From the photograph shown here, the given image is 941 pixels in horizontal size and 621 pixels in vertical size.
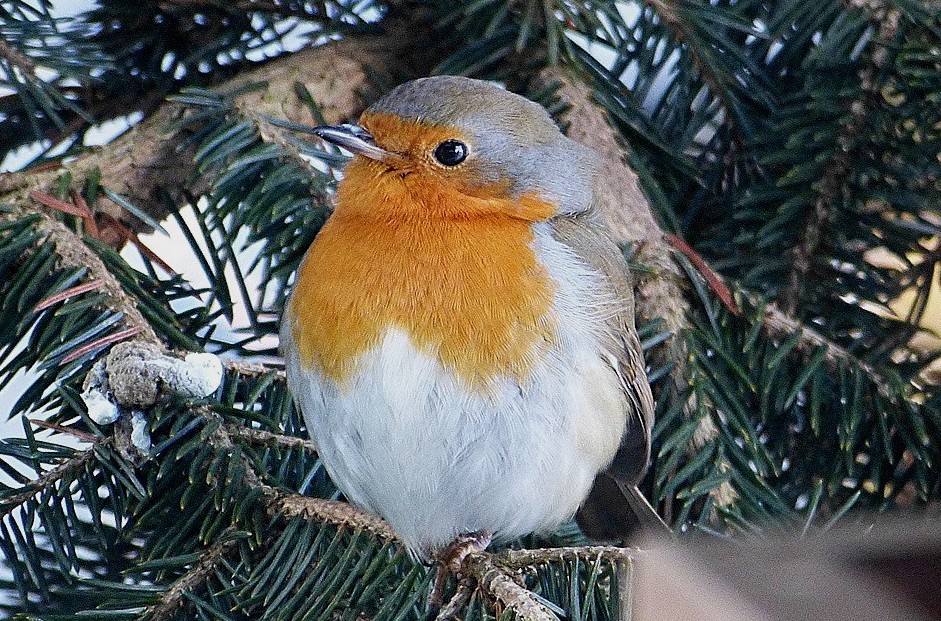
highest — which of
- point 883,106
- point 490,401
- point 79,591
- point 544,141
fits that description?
point 883,106

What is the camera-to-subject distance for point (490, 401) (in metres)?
2.30

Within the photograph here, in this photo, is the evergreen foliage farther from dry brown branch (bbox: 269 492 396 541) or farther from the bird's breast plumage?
the bird's breast plumage

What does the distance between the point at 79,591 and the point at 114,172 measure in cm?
90

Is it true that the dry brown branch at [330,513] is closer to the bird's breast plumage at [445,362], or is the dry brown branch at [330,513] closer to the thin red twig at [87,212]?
the bird's breast plumage at [445,362]

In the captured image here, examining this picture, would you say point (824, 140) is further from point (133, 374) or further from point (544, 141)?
point (133, 374)

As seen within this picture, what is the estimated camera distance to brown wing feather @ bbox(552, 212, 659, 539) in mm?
2553

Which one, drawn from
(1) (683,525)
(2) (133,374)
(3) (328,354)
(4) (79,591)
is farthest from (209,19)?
(1) (683,525)

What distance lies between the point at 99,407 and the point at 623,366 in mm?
1170

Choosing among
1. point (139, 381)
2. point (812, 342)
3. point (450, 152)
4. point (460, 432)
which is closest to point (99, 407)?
point (139, 381)

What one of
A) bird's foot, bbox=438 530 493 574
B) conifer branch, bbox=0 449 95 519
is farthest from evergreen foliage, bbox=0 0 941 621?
bird's foot, bbox=438 530 493 574

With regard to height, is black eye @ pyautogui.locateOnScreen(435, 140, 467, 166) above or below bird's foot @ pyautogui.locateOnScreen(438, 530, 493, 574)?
above

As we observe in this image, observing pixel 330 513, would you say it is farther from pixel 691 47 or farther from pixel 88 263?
pixel 691 47

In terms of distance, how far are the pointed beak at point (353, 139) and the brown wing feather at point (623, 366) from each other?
18.0 inches

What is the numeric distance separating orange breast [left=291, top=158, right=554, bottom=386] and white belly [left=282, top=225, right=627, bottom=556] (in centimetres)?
4
